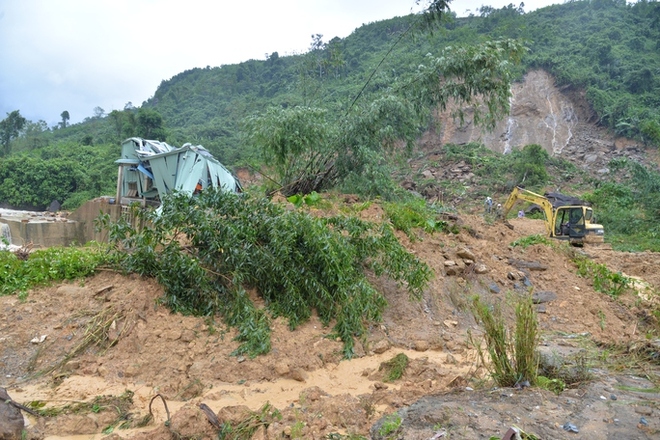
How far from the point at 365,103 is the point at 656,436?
8908mm

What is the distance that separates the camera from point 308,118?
35.0ft

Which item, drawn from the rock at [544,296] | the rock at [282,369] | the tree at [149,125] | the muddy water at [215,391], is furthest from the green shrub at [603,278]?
the tree at [149,125]

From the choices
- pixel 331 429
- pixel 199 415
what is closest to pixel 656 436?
pixel 331 429

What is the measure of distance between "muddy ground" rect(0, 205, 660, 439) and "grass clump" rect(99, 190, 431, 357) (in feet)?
0.67

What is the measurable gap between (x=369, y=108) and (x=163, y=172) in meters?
4.56

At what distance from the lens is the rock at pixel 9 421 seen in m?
3.45

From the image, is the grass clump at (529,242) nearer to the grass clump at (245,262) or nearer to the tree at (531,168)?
the grass clump at (245,262)

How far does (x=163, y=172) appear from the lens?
10.5 m

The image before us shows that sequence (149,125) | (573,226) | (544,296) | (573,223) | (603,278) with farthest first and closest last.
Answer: (149,125), (573,223), (573,226), (603,278), (544,296)

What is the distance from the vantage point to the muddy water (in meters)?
4.08

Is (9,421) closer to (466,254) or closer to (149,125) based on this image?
(466,254)

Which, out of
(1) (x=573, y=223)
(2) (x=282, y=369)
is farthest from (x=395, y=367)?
(1) (x=573, y=223)

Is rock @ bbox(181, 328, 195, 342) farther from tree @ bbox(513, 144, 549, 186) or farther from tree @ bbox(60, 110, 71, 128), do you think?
tree @ bbox(60, 110, 71, 128)

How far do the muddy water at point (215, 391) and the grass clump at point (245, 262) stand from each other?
1.90 ft
